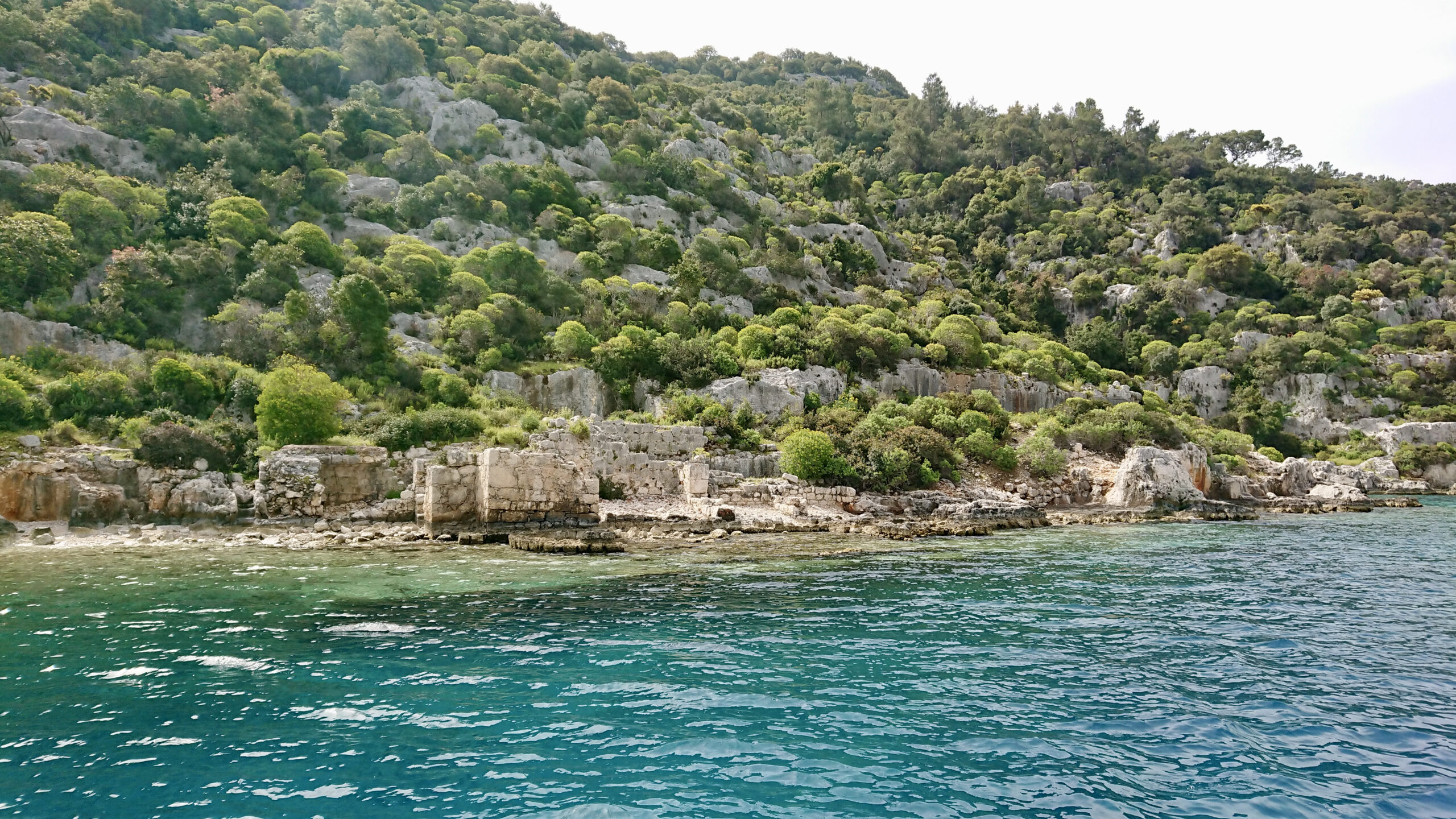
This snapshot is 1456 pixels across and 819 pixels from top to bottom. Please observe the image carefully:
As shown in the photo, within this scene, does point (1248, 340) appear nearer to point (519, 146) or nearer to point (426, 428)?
point (519, 146)

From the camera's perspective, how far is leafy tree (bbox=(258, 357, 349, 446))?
24.2 meters

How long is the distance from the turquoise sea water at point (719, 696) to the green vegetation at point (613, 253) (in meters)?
16.4

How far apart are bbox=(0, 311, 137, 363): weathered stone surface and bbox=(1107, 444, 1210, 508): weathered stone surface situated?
4662 centimetres

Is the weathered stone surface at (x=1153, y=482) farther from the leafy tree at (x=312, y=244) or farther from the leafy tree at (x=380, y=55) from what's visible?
the leafy tree at (x=380, y=55)

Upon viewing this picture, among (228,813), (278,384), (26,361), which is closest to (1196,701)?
(228,813)

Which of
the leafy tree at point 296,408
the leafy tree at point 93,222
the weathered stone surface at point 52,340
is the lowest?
the leafy tree at point 296,408

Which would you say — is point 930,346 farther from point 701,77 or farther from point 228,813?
point 701,77

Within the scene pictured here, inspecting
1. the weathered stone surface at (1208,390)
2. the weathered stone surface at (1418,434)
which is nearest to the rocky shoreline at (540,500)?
the weathered stone surface at (1418,434)

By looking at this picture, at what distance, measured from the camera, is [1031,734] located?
6207 millimetres

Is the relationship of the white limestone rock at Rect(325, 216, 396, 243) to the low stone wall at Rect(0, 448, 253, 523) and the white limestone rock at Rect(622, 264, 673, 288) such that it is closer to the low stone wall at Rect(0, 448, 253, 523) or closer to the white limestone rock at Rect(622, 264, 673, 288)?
the white limestone rock at Rect(622, 264, 673, 288)

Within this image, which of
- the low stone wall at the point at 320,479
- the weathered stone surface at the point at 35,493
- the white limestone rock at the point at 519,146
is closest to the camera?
the weathered stone surface at the point at 35,493

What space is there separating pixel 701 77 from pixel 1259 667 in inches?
5383

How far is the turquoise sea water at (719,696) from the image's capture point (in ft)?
16.6

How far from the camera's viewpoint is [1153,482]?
3161 cm
